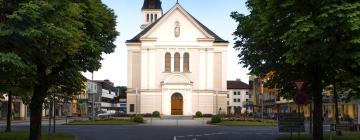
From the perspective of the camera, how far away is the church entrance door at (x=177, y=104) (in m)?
82.5

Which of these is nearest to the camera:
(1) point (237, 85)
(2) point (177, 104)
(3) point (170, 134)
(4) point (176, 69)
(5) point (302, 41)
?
(5) point (302, 41)

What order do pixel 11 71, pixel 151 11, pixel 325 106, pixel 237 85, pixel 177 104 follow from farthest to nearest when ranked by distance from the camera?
pixel 237 85, pixel 151 11, pixel 325 106, pixel 177 104, pixel 11 71

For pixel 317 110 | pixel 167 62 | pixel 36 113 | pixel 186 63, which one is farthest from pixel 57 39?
pixel 186 63

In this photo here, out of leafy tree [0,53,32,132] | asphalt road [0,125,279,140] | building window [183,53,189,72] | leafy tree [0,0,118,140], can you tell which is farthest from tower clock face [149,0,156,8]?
leafy tree [0,53,32,132]

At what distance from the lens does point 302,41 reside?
738 inches

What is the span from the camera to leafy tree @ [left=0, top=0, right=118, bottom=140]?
17.0 meters

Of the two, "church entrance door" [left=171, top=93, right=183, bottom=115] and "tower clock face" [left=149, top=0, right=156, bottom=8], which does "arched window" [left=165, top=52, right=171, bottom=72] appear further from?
"tower clock face" [left=149, top=0, right=156, bottom=8]

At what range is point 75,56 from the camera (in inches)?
1019

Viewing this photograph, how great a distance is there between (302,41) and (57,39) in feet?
27.9

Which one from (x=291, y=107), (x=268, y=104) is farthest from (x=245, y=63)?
(x=268, y=104)

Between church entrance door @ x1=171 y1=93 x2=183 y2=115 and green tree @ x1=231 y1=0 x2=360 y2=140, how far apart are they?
55.1 meters

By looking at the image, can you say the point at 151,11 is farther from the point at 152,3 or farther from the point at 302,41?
the point at 302,41

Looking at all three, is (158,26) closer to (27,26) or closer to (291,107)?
(291,107)

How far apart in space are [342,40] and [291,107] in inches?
3256
